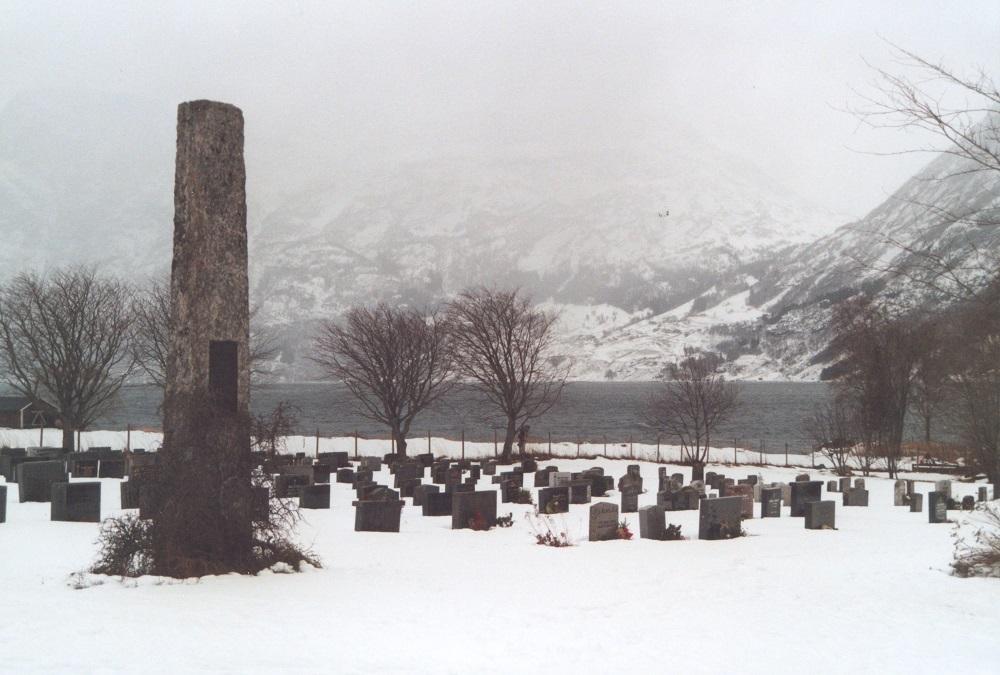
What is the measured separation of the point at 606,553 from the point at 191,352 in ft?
24.0

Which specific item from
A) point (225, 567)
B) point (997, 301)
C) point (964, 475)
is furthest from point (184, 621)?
point (964, 475)

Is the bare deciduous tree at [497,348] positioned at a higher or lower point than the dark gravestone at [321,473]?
higher

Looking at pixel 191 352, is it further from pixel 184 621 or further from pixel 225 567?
pixel 184 621

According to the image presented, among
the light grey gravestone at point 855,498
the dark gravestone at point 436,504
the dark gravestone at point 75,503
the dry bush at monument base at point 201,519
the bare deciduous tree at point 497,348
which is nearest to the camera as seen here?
the dry bush at monument base at point 201,519

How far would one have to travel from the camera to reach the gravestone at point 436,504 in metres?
20.2

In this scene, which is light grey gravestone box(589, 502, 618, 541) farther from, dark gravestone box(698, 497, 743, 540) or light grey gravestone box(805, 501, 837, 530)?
light grey gravestone box(805, 501, 837, 530)

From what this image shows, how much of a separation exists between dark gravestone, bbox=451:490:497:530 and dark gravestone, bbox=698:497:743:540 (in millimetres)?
4301

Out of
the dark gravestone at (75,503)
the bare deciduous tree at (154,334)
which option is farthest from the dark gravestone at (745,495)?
the bare deciduous tree at (154,334)

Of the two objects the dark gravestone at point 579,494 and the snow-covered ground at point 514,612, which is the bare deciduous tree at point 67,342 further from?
the snow-covered ground at point 514,612

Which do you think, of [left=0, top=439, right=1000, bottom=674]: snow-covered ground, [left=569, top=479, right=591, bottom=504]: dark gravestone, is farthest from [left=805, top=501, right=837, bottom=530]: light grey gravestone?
[left=569, top=479, right=591, bottom=504]: dark gravestone

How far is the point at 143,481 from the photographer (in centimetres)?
1114

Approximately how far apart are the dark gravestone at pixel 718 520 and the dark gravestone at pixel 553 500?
485cm

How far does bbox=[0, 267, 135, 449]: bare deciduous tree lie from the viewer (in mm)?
35312

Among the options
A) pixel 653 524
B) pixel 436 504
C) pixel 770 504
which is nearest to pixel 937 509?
pixel 770 504
